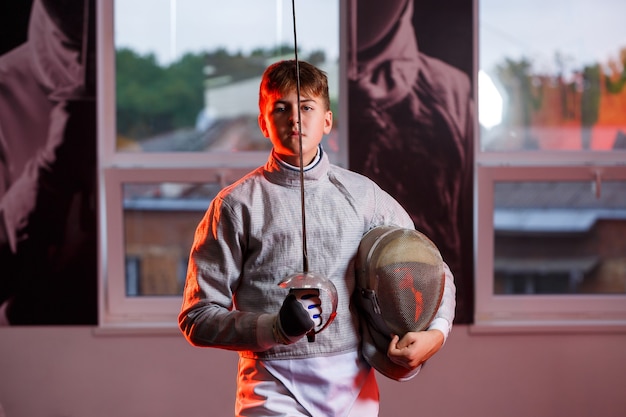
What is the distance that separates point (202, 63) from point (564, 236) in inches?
62.7

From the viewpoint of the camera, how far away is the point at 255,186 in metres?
1.47

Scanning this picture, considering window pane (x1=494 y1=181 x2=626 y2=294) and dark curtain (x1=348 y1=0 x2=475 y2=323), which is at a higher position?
dark curtain (x1=348 y1=0 x2=475 y2=323)

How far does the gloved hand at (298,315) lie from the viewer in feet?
3.89

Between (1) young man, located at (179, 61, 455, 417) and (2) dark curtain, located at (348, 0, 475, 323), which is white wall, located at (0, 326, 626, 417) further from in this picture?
(1) young man, located at (179, 61, 455, 417)

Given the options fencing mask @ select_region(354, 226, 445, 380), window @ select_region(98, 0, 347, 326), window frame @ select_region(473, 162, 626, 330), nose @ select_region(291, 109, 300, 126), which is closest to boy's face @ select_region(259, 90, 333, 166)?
nose @ select_region(291, 109, 300, 126)

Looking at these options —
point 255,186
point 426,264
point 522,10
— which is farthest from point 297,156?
point 522,10

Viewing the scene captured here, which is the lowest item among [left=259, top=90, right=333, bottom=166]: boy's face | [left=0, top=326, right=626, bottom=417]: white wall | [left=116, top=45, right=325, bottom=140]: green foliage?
[left=0, top=326, right=626, bottom=417]: white wall

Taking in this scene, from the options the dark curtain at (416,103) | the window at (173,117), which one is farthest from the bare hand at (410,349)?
the window at (173,117)

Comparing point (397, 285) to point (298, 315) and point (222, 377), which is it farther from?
point (222, 377)

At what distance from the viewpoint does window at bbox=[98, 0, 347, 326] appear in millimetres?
2906

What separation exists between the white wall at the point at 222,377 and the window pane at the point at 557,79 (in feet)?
2.51

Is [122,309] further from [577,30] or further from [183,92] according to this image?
[577,30]

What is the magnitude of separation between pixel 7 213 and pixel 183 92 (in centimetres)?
81

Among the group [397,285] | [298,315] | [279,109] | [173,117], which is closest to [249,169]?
[173,117]
